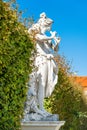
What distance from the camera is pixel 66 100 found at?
18.6 m

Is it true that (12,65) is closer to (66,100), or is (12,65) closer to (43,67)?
(43,67)

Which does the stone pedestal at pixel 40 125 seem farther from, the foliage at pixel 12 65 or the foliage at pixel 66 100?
the foliage at pixel 66 100

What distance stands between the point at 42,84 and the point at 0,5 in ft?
13.7

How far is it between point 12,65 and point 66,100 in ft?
35.3

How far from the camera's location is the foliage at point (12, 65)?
761 centimetres

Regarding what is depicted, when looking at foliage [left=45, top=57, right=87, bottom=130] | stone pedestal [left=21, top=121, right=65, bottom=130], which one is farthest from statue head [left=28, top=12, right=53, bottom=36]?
foliage [left=45, top=57, right=87, bottom=130]

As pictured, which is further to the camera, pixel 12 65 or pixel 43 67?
pixel 43 67

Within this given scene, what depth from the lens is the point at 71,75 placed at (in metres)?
20.1

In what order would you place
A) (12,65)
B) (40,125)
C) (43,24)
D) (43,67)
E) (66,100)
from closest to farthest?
(12,65)
(40,125)
(43,67)
(43,24)
(66,100)

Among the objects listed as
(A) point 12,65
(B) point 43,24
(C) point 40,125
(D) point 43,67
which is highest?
(B) point 43,24

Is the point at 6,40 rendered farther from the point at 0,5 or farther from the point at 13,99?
the point at 13,99

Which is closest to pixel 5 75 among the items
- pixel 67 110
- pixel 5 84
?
pixel 5 84

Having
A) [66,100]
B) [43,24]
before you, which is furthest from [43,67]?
[66,100]

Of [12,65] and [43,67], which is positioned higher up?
[43,67]
